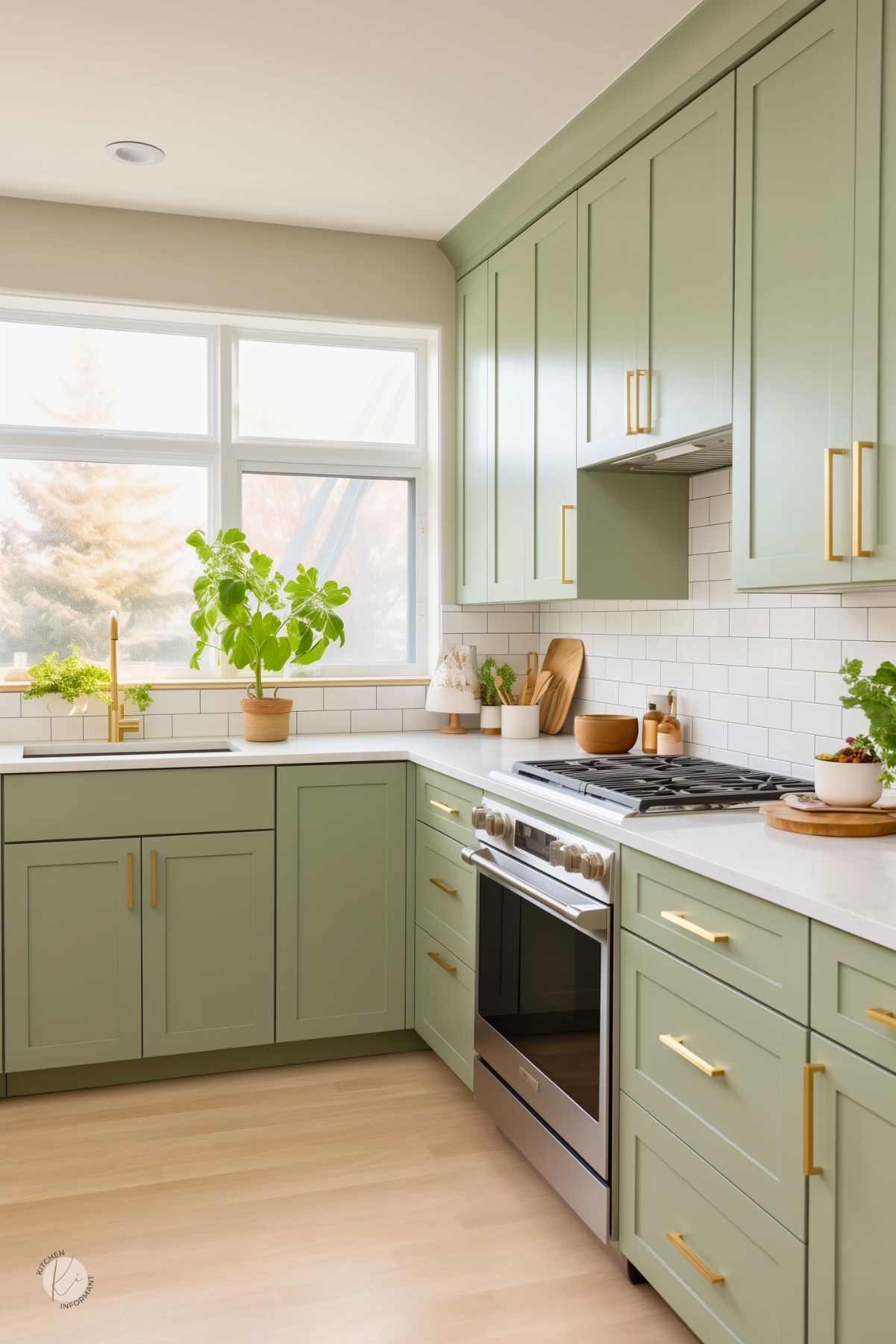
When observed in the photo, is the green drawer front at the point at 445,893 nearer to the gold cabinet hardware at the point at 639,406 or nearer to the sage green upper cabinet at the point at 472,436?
the sage green upper cabinet at the point at 472,436

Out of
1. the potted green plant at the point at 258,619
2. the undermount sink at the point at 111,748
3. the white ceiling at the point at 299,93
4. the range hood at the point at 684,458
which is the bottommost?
the undermount sink at the point at 111,748

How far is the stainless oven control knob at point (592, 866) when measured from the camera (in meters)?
2.13

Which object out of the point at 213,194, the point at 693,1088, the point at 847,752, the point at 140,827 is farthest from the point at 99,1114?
the point at 213,194

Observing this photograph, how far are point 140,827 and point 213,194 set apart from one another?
195cm

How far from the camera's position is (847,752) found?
6.57 ft

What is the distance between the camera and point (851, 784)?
6.44 ft

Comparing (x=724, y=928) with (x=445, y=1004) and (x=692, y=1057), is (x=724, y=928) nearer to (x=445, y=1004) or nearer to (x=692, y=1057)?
(x=692, y=1057)

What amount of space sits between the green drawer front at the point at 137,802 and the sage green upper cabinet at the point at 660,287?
135cm

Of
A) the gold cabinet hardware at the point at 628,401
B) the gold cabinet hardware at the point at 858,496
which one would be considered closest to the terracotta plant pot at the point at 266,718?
the gold cabinet hardware at the point at 628,401

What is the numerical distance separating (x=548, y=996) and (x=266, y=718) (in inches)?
58.7

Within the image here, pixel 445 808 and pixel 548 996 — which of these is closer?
pixel 548 996

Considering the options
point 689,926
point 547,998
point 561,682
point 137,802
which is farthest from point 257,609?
point 689,926

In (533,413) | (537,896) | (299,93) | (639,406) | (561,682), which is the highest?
(299,93)

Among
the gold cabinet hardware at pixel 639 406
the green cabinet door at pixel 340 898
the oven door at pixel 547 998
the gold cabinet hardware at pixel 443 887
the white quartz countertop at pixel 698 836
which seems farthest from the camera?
the green cabinet door at pixel 340 898
